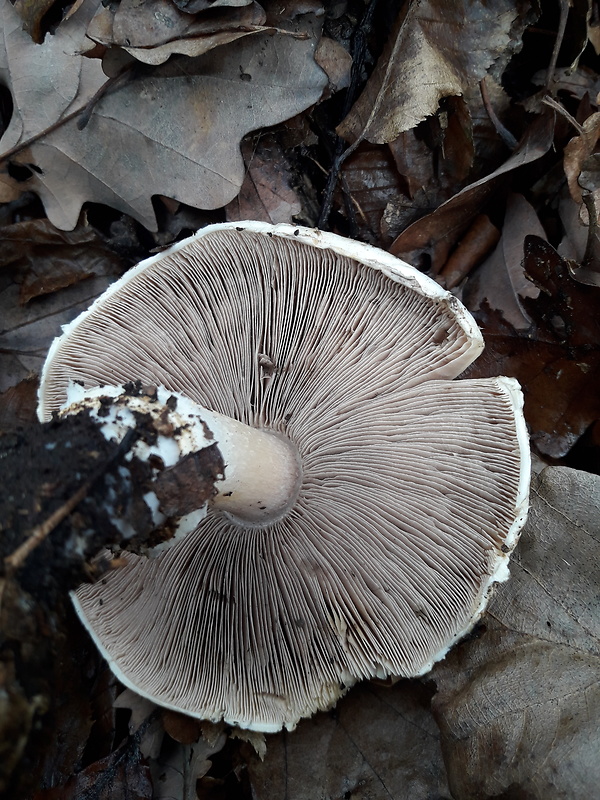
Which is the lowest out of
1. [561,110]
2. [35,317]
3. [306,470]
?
[35,317]

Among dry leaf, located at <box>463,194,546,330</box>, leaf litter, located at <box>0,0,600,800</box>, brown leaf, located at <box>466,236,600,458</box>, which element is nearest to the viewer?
leaf litter, located at <box>0,0,600,800</box>

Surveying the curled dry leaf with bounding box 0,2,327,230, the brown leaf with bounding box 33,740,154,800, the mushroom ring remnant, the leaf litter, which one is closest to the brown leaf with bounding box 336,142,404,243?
the leaf litter

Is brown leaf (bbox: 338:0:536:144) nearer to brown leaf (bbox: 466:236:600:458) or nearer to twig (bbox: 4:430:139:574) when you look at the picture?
→ brown leaf (bbox: 466:236:600:458)

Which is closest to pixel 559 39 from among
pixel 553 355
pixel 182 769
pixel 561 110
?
pixel 561 110

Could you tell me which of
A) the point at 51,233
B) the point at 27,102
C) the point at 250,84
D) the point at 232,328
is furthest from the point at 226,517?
the point at 27,102

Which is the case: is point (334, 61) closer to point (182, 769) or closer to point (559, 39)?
point (559, 39)

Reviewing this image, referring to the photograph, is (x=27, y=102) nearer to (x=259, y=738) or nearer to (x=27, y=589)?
(x=27, y=589)
